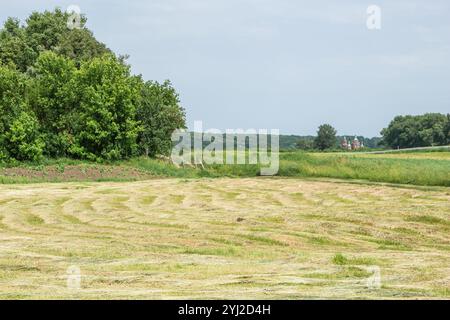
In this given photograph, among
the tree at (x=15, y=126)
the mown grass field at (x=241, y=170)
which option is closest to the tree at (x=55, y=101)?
the tree at (x=15, y=126)

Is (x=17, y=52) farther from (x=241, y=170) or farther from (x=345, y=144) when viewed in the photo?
(x=345, y=144)

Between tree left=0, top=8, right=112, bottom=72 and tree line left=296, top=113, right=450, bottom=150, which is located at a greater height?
tree left=0, top=8, right=112, bottom=72

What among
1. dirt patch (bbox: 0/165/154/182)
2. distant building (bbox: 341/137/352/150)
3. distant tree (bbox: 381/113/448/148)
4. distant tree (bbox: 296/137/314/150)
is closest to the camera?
dirt patch (bbox: 0/165/154/182)

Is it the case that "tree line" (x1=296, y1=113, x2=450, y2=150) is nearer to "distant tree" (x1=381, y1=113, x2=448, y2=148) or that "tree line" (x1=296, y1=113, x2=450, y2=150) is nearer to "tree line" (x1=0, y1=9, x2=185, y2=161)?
"distant tree" (x1=381, y1=113, x2=448, y2=148)

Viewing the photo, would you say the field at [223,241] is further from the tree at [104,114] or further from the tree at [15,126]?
the tree at [104,114]

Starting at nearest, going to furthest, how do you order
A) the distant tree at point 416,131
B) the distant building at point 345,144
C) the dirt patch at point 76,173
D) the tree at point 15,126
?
the dirt patch at point 76,173 → the tree at point 15,126 → the distant building at point 345,144 → the distant tree at point 416,131

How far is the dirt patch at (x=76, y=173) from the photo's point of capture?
44.6 metres

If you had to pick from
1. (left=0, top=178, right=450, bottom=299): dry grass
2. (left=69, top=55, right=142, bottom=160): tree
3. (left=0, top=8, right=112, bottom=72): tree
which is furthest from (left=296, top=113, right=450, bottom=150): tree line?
(left=0, top=178, right=450, bottom=299): dry grass

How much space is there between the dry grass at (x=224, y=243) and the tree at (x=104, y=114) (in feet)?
56.2

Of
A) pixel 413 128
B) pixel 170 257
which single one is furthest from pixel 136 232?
pixel 413 128

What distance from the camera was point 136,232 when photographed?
69.5ft

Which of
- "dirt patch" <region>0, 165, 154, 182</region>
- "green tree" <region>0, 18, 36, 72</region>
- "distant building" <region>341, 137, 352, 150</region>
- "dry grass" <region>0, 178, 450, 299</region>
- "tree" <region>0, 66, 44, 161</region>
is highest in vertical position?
"green tree" <region>0, 18, 36, 72</region>

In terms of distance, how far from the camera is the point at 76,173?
1843 inches

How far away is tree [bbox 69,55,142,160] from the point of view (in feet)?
172
